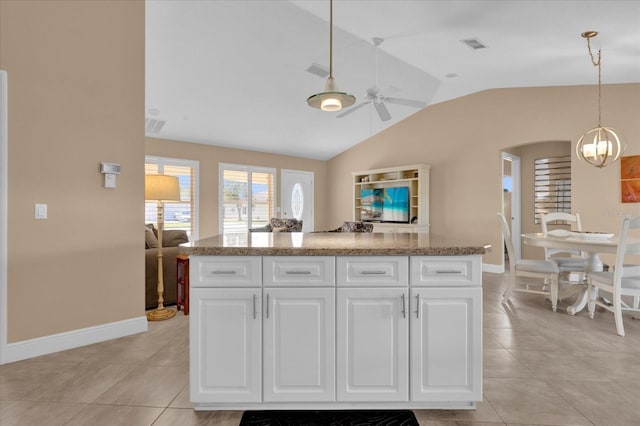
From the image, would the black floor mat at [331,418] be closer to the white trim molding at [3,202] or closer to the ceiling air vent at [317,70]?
the white trim molding at [3,202]

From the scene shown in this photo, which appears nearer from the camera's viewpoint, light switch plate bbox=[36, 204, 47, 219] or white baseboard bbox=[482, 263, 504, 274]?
light switch plate bbox=[36, 204, 47, 219]

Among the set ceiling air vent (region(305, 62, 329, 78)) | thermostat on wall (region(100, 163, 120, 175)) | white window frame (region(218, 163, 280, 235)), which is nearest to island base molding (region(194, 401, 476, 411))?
thermostat on wall (region(100, 163, 120, 175))

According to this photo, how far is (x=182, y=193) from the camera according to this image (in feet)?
22.2

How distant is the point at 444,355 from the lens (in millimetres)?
1854

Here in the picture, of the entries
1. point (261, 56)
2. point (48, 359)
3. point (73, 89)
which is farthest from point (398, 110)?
point (48, 359)

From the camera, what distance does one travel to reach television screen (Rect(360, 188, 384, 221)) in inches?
310

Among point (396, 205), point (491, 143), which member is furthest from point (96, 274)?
point (491, 143)

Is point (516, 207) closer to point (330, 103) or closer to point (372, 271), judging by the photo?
point (330, 103)

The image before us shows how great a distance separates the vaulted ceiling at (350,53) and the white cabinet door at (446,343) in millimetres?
2900

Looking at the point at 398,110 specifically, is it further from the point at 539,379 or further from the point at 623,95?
the point at 539,379

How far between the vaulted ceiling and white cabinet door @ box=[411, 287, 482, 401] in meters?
2.90

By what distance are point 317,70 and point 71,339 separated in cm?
426

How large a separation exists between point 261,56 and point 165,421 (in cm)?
416

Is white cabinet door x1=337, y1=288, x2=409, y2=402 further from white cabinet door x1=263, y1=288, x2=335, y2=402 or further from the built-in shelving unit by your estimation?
the built-in shelving unit
